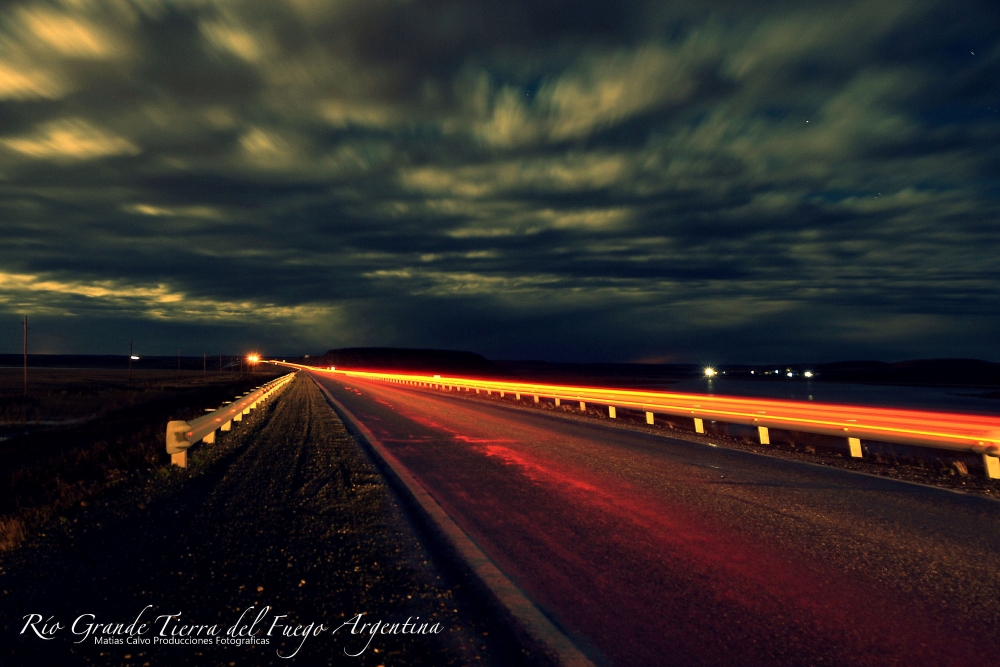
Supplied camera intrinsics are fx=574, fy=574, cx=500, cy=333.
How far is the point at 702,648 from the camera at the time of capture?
3.39 meters

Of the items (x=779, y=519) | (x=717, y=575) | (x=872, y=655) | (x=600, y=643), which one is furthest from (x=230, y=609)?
(x=779, y=519)

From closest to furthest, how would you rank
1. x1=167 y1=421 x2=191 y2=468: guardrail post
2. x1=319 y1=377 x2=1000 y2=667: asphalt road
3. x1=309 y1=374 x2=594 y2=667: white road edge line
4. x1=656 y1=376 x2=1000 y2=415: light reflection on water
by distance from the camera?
1. x1=309 y1=374 x2=594 y2=667: white road edge line
2. x1=319 y1=377 x2=1000 y2=667: asphalt road
3. x1=167 y1=421 x2=191 y2=468: guardrail post
4. x1=656 y1=376 x2=1000 y2=415: light reflection on water

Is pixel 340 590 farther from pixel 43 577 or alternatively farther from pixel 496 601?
pixel 43 577

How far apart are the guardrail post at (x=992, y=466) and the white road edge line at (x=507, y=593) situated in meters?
8.71

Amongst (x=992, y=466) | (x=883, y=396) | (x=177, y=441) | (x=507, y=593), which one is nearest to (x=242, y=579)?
(x=507, y=593)

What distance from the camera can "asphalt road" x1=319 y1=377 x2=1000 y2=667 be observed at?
3.50 meters

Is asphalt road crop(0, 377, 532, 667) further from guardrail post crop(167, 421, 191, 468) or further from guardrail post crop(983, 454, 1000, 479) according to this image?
guardrail post crop(983, 454, 1000, 479)

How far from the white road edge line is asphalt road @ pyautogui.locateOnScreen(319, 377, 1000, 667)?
111 millimetres

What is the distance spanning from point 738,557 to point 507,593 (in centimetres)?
224

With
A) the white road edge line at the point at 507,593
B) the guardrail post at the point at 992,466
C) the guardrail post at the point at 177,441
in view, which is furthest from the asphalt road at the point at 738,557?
the guardrail post at the point at 177,441

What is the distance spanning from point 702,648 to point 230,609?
10.1 ft

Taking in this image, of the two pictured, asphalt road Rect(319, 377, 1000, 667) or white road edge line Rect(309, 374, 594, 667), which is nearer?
white road edge line Rect(309, 374, 594, 667)

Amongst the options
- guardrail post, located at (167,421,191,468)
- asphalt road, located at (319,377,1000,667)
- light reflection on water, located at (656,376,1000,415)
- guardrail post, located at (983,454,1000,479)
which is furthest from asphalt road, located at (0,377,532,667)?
light reflection on water, located at (656,376,1000,415)

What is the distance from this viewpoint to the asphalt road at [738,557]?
3500 millimetres
